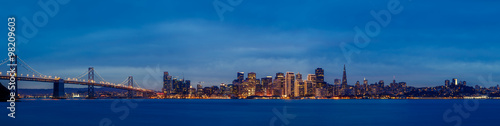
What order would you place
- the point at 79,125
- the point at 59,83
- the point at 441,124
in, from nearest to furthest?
the point at 79,125
the point at 441,124
the point at 59,83

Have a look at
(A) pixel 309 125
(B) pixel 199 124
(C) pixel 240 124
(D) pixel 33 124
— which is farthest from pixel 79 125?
(A) pixel 309 125

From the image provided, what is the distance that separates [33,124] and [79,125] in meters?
4.42

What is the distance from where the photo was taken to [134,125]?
40.0 m

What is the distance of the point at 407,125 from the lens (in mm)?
43719

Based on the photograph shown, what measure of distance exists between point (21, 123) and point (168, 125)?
502 inches

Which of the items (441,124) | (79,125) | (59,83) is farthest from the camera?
(59,83)

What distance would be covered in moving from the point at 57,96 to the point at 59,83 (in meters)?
4.48

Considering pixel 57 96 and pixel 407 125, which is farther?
pixel 57 96

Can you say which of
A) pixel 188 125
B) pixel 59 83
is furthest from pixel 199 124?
pixel 59 83

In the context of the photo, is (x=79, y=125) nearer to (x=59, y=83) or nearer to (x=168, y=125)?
(x=168, y=125)

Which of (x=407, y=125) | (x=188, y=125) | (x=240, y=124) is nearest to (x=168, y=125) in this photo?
(x=188, y=125)

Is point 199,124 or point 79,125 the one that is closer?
point 79,125

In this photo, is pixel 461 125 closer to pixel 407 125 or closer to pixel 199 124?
pixel 407 125

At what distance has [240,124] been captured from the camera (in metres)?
44.2
